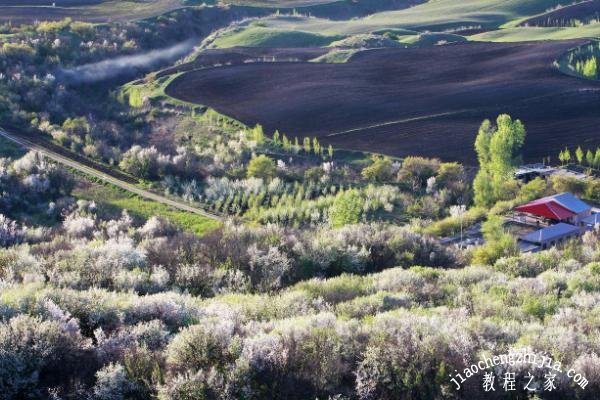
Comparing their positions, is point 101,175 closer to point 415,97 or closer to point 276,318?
point 415,97

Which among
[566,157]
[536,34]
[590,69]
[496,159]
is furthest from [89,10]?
[566,157]

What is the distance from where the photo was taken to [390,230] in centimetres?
4556

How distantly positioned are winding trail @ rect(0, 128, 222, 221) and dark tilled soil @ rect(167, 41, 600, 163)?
2094cm

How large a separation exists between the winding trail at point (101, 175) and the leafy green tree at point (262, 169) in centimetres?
724

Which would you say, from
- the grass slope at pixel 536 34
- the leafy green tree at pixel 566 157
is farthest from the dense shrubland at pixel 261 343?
the grass slope at pixel 536 34

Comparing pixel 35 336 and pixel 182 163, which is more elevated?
pixel 35 336

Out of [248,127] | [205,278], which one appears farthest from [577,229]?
[248,127]

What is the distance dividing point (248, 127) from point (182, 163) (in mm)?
15094

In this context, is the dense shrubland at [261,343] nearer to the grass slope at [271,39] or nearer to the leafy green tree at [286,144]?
the leafy green tree at [286,144]

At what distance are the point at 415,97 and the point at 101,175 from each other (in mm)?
40898

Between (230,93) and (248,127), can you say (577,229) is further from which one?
(230,93)

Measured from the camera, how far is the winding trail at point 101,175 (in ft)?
198

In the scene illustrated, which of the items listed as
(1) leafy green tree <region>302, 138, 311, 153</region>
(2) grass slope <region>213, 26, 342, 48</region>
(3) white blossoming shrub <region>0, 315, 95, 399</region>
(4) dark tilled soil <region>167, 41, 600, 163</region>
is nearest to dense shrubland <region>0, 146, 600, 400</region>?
(3) white blossoming shrub <region>0, 315, 95, 399</region>

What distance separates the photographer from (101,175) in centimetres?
6800
